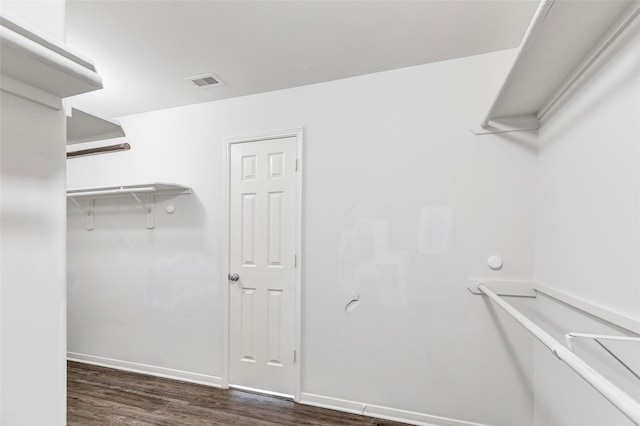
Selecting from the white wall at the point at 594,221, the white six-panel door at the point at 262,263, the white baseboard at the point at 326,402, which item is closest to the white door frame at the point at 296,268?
the white six-panel door at the point at 262,263

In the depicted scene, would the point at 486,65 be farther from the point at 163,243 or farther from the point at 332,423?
the point at 163,243

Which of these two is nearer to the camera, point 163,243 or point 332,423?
point 332,423

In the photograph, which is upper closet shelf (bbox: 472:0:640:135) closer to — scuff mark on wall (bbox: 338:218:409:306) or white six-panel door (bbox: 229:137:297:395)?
scuff mark on wall (bbox: 338:218:409:306)

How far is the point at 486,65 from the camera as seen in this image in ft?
6.69

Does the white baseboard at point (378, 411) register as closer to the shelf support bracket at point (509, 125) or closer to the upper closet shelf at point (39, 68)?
the shelf support bracket at point (509, 125)

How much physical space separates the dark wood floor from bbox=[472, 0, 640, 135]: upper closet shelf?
89.7 inches

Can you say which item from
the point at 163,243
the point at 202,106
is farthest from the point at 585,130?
the point at 163,243

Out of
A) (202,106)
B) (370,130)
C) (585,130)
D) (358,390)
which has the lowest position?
(358,390)

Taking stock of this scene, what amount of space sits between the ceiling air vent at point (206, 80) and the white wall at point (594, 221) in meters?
2.29

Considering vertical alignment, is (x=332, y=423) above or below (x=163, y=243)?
below

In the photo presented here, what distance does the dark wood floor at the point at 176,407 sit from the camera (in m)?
2.16

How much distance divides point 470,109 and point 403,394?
81.8 inches

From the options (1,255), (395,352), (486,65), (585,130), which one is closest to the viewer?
(1,255)

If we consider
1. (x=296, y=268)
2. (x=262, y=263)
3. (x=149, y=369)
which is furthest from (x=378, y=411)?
(x=149, y=369)
